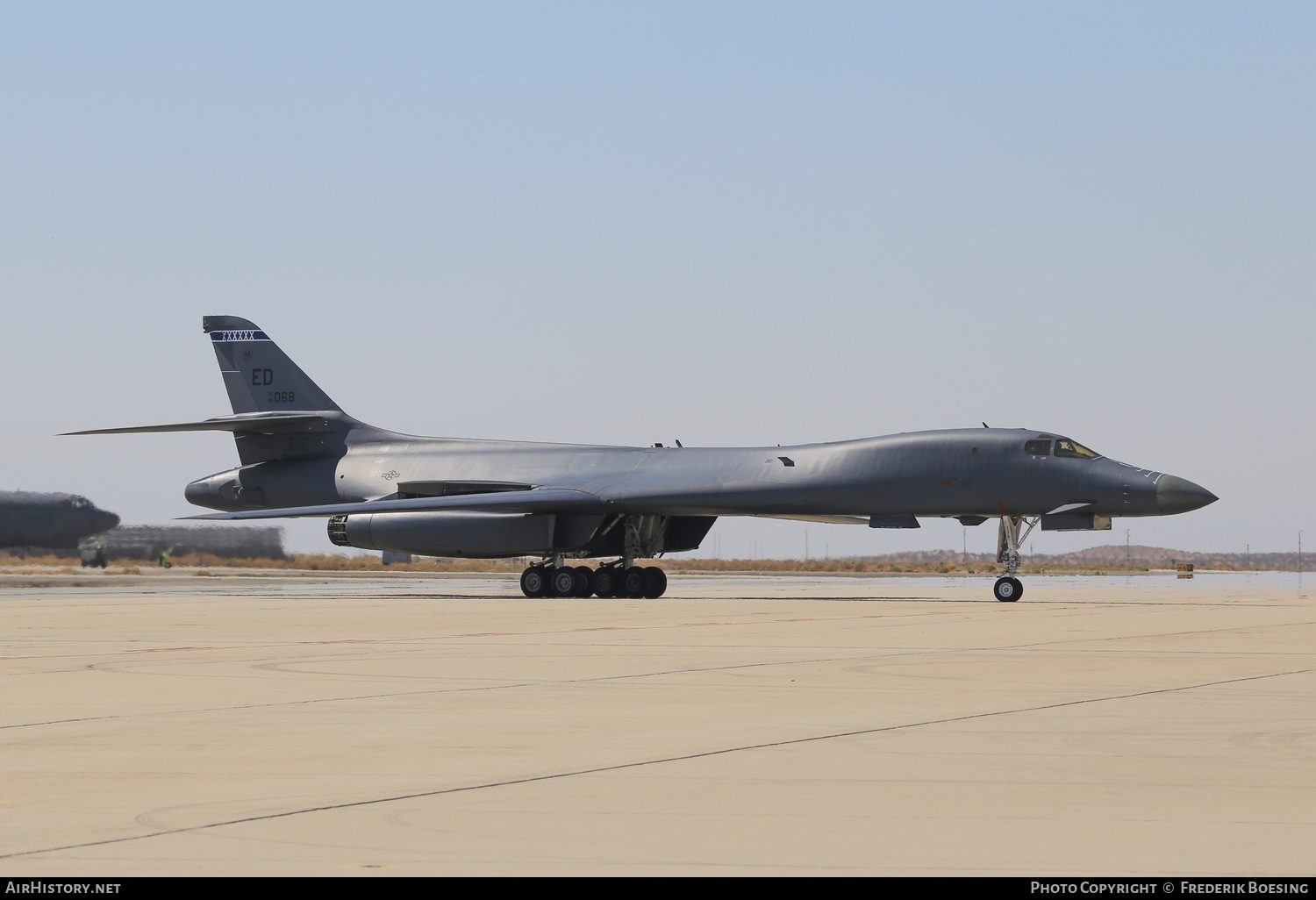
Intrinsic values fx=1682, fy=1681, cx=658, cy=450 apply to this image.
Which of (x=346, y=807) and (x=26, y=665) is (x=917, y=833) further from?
(x=26, y=665)

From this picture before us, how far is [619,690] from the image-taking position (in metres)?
11.2

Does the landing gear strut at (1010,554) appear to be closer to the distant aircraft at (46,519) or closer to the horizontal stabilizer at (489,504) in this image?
the horizontal stabilizer at (489,504)

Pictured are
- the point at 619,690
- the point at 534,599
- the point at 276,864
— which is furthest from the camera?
the point at 534,599

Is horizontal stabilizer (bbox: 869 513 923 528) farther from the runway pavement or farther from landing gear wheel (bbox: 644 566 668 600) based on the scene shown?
the runway pavement

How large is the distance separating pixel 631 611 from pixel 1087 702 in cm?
1530

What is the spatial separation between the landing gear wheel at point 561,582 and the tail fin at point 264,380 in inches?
335

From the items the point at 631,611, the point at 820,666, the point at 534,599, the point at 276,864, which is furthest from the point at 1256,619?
the point at 276,864

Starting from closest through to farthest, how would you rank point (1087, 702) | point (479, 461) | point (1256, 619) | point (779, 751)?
1. point (779, 751)
2. point (1087, 702)
3. point (1256, 619)
4. point (479, 461)

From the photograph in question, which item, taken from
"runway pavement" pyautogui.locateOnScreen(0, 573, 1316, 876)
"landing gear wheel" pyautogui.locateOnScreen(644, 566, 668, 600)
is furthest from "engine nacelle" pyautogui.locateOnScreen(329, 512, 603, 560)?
"runway pavement" pyautogui.locateOnScreen(0, 573, 1316, 876)

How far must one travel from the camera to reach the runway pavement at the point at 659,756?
5371 mm

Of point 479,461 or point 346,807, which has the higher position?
point 479,461

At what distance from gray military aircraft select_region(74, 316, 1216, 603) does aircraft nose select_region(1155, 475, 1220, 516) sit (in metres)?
0.03

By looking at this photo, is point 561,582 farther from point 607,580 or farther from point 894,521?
point 894,521

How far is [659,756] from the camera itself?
768cm
